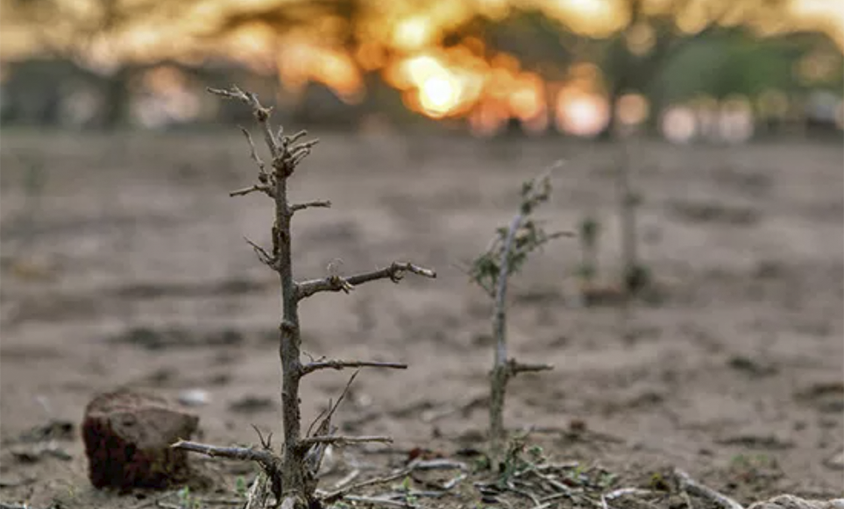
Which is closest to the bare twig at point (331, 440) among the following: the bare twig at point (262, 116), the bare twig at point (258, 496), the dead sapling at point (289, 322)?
the dead sapling at point (289, 322)

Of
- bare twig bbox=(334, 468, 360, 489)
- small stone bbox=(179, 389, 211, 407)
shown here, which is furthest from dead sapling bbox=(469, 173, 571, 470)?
small stone bbox=(179, 389, 211, 407)

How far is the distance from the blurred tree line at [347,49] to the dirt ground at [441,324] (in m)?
7.63

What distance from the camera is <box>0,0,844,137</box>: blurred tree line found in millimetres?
20312

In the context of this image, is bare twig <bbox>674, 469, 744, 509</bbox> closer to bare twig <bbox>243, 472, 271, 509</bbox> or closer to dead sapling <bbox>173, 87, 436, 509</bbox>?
dead sapling <bbox>173, 87, 436, 509</bbox>

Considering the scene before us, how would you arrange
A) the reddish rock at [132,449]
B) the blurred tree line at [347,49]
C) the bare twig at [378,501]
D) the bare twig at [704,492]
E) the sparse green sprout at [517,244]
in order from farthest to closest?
the blurred tree line at [347,49]
the sparse green sprout at [517,244]
the reddish rock at [132,449]
the bare twig at [704,492]
the bare twig at [378,501]

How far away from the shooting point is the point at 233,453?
7.45ft

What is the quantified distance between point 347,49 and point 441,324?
23.5 meters

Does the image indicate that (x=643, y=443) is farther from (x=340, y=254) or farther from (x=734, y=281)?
(x=340, y=254)

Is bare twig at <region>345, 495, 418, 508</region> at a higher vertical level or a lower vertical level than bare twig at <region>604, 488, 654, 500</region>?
higher

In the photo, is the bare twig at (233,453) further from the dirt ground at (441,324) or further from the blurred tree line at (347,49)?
the blurred tree line at (347,49)

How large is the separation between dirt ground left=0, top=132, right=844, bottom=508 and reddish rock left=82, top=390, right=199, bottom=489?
0.08 metres

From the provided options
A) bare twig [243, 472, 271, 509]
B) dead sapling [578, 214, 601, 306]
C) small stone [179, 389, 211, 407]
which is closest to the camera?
bare twig [243, 472, 271, 509]

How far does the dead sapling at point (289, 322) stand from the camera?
2174 millimetres

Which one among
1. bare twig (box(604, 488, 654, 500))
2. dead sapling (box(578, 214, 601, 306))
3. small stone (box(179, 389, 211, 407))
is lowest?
bare twig (box(604, 488, 654, 500))
